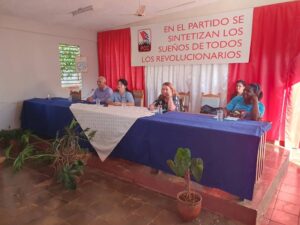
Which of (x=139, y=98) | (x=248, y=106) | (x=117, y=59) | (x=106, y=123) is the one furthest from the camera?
(x=117, y=59)

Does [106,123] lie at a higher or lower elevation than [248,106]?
lower

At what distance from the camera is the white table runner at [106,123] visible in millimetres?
2479

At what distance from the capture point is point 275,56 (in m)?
3.18

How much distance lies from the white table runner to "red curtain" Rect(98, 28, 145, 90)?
2113mm

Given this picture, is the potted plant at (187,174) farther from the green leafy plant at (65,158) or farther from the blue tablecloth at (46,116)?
the blue tablecloth at (46,116)

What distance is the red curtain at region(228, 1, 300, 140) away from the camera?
304cm

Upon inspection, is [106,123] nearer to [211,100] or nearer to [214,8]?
[211,100]

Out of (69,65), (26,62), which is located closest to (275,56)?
(69,65)

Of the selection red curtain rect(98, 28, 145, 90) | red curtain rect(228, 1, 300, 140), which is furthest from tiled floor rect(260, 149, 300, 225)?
red curtain rect(98, 28, 145, 90)

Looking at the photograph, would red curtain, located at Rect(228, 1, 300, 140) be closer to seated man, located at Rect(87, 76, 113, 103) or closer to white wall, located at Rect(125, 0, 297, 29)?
white wall, located at Rect(125, 0, 297, 29)

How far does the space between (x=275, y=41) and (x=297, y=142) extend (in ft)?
4.94

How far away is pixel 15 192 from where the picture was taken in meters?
2.28

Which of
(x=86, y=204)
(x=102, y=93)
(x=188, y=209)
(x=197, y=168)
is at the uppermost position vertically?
(x=102, y=93)

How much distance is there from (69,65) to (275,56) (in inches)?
156
